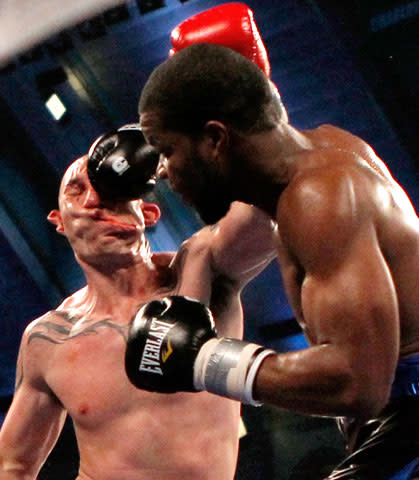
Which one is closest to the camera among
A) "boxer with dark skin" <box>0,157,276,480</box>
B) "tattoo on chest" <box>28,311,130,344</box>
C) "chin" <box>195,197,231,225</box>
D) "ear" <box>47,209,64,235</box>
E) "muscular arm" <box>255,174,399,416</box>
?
"muscular arm" <box>255,174,399,416</box>

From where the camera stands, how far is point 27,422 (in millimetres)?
2189

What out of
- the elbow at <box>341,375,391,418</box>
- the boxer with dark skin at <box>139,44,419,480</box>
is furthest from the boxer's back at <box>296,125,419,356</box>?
the elbow at <box>341,375,391,418</box>

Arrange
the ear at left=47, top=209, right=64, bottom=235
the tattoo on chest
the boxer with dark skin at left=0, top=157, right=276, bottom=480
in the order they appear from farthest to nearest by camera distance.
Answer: the ear at left=47, top=209, right=64, bottom=235, the tattoo on chest, the boxer with dark skin at left=0, top=157, right=276, bottom=480

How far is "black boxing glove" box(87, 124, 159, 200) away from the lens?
209 centimetres

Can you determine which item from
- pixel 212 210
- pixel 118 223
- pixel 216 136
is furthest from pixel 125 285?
pixel 216 136

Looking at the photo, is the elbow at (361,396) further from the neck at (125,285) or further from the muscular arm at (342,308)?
the neck at (125,285)

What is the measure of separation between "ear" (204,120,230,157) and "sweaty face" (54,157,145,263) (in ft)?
2.54

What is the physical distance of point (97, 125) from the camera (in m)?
4.76

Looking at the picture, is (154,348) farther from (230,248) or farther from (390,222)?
(230,248)

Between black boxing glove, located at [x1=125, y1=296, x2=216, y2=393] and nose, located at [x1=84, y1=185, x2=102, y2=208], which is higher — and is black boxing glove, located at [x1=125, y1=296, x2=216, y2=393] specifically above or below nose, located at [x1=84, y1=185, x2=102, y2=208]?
below

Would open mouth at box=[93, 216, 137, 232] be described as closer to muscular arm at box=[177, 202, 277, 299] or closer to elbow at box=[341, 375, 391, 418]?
muscular arm at box=[177, 202, 277, 299]

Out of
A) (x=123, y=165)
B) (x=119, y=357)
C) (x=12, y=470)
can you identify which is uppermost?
(x=123, y=165)

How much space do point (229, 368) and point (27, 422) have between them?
1.01 m

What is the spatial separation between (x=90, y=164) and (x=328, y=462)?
12.5 ft
